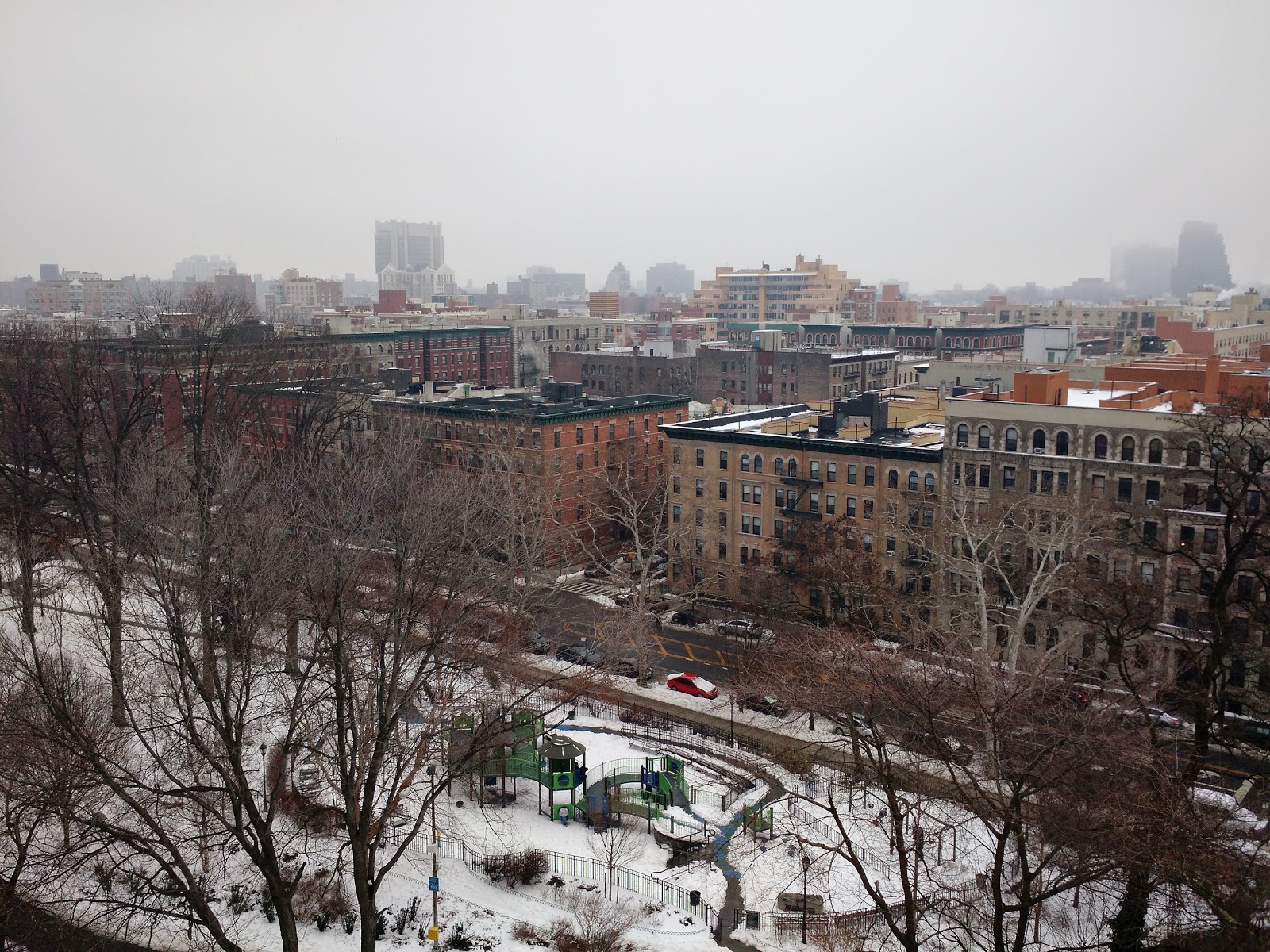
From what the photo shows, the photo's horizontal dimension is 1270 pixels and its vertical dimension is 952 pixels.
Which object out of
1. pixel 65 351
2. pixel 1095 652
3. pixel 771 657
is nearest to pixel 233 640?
pixel 771 657

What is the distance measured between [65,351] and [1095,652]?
196 feet

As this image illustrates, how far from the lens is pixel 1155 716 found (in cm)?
3788

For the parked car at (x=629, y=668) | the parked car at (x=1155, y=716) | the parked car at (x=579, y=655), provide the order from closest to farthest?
the parked car at (x=1155, y=716) < the parked car at (x=629, y=668) < the parked car at (x=579, y=655)

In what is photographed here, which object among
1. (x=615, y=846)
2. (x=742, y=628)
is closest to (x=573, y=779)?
(x=615, y=846)

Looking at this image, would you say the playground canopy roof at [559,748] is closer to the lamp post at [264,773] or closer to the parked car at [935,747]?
the lamp post at [264,773]

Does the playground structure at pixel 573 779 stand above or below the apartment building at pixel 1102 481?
below

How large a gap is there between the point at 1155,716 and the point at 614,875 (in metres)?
20.7

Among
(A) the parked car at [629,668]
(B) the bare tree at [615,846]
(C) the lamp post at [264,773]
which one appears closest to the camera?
(B) the bare tree at [615,846]

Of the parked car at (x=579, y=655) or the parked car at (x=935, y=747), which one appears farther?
the parked car at (x=579, y=655)

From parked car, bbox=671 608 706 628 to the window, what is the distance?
71.5 feet

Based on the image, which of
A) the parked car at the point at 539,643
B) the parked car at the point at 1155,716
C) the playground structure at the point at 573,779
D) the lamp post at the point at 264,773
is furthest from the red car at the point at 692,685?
the lamp post at the point at 264,773

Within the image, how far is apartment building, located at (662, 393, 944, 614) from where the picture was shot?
54.7 meters

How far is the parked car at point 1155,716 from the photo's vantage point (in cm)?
2855

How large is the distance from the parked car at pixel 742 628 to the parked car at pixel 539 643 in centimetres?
914
